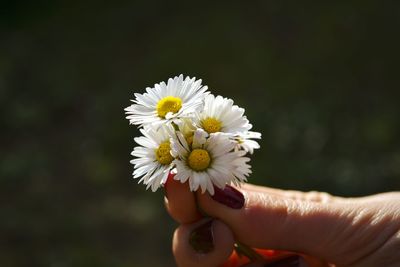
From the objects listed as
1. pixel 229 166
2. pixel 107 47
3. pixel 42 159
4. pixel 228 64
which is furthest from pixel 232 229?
pixel 107 47

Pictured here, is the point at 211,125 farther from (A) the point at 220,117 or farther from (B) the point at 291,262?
(B) the point at 291,262

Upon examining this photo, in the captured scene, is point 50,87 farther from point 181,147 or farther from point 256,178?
point 181,147

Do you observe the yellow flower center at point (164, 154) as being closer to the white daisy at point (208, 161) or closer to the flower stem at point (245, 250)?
the white daisy at point (208, 161)

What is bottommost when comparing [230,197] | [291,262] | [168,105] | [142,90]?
[291,262]

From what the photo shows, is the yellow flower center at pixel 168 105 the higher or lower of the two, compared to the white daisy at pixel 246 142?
higher

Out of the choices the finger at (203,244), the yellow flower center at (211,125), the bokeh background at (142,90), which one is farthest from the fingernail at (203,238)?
the bokeh background at (142,90)

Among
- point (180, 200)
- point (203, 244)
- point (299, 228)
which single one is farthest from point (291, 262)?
point (180, 200)

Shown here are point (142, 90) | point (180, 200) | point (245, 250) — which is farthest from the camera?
point (142, 90)
